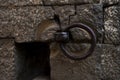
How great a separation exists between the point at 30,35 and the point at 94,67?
47cm

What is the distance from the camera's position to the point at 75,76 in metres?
1.61

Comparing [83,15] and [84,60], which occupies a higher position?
[83,15]

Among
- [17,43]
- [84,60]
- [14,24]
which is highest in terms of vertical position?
[14,24]

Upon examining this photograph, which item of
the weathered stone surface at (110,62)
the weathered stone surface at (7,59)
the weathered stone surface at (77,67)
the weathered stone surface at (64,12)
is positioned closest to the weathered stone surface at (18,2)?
the weathered stone surface at (64,12)

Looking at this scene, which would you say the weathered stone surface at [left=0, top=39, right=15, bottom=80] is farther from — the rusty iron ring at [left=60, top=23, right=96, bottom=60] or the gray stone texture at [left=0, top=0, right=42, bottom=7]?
the rusty iron ring at [left=60, top=23, right=96, bottom=60]

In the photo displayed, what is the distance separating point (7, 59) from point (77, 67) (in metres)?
0.48

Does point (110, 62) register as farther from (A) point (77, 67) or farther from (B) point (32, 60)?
(B) point (32, 60)

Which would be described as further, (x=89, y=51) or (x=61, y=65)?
(x=61, y=65)

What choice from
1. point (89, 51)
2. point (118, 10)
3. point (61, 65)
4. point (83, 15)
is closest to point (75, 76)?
point (61, 65)

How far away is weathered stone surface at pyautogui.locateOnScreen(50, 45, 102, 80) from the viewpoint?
1587 mm

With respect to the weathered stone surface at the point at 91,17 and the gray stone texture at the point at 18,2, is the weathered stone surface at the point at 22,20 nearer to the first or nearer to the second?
the gray stone texture at the point at 18,2

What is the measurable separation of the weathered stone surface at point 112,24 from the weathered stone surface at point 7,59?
2.10 ft

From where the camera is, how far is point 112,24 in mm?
1554

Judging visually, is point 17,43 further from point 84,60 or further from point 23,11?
point 84,60
